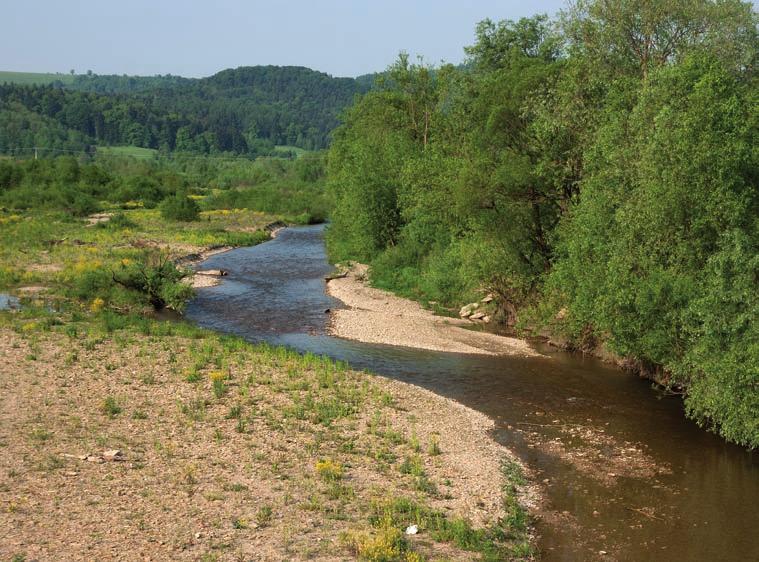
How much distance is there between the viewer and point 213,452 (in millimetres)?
19797

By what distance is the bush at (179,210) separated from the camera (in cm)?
8388

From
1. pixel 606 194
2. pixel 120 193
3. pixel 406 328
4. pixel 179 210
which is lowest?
pixel 406 328

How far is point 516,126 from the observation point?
3600cm

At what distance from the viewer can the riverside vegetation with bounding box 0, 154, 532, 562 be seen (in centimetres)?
1534

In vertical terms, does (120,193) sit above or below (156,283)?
above

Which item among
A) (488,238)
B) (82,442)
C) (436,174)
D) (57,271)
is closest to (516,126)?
(488,238)

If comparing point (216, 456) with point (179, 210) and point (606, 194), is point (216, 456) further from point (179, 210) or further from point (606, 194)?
point (179, 210)

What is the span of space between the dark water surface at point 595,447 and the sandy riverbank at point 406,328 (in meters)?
1.02

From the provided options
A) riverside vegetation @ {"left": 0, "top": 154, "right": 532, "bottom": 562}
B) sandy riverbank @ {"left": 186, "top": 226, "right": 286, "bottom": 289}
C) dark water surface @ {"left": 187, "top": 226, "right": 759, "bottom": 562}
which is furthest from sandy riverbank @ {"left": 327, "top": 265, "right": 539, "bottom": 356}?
sandy riverbank @ {"left": 186, "top": 226, "right": 286, "bottom": 289}

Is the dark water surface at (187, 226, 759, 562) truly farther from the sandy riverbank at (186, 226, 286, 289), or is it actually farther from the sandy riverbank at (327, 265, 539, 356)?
the sandy riverbank at (186, 226, 286, 289)

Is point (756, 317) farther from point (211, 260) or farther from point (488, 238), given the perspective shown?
point (211, 260)

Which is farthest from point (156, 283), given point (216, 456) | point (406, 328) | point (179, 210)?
point (179, 210)

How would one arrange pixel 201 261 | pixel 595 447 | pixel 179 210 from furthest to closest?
pixel 179 210 → pixel 201 261 → pixel 595 447

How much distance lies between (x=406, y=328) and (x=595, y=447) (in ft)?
52.8
